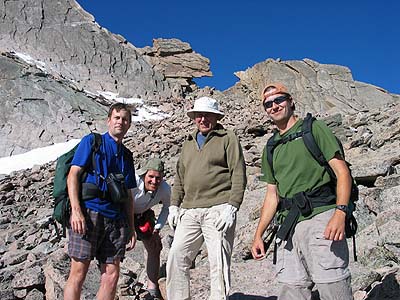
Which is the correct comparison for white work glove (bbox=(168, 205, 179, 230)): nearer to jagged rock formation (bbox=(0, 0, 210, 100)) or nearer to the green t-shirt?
the green t-shirt

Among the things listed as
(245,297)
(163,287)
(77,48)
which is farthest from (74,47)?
(245,297)

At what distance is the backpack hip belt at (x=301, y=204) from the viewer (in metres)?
3.72

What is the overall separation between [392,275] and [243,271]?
2.11m

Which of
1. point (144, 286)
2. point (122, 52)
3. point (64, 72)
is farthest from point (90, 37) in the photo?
point (144, 286)

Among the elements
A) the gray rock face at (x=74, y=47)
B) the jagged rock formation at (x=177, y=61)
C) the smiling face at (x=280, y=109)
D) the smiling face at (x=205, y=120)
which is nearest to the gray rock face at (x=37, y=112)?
the gray rock face at (x=74, y=47)

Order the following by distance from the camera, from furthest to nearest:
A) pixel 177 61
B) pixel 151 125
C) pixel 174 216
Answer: pixel 177 61 → pixel 151 125 → pixel 174 216

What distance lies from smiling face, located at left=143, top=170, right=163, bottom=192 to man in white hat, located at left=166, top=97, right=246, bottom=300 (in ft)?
2.95

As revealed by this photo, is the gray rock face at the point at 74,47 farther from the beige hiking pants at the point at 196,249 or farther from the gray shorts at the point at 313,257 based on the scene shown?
the gray shorts at the point at 313,257

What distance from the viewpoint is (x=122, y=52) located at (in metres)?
51.2

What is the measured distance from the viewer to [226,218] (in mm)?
4707

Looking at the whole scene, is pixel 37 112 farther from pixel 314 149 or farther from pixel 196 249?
pixel 314 149

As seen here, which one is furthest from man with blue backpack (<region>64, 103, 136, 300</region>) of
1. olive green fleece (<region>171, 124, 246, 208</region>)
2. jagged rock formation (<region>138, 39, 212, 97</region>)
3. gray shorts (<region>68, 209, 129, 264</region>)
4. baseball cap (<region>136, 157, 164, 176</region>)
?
jagged rock formation (<region>138, 39, 212, 97</region>)

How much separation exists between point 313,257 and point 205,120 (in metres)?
2.06

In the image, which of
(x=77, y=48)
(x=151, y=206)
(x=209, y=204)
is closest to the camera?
(x=209, y=204)
